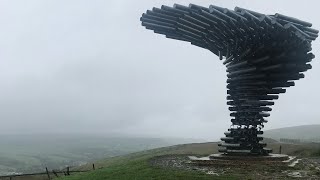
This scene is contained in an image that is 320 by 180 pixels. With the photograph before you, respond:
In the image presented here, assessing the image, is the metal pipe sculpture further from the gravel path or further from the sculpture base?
the gravel path

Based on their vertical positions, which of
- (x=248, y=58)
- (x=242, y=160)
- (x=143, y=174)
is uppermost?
(x=248, y=58)

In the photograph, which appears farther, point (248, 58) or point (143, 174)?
point (248, 58)

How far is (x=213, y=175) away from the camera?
18.3 m

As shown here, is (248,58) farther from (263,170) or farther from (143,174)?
(143,174)

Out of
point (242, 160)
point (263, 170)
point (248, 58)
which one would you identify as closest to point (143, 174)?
point (263, 170)

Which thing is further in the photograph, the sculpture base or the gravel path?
the sculpture base

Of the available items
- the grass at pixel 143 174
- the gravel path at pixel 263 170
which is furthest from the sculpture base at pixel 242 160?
the grass at pixel 143 174

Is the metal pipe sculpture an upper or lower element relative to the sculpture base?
upper

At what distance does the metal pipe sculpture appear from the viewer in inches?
895

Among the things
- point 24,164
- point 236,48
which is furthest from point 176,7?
point 24,164

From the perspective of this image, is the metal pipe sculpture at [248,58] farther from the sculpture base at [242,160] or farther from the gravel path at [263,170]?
the gravel path at [263,170]

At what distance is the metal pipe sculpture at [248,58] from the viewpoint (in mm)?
22734

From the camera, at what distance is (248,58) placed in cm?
2448

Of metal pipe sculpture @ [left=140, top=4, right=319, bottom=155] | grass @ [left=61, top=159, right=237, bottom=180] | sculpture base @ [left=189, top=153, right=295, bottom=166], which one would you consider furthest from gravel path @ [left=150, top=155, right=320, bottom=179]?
metal pipe sculpture @ [left=140, top=4, right=319, bottom=155]
